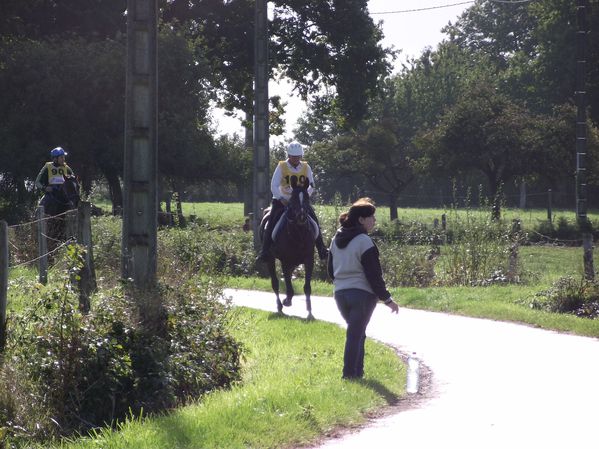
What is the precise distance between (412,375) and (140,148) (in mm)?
3817

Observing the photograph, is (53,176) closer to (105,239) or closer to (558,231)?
(105,239)

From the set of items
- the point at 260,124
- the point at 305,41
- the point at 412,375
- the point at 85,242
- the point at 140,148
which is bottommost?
the point at 412,375

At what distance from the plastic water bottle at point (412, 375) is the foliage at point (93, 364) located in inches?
72.7

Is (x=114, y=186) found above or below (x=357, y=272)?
above

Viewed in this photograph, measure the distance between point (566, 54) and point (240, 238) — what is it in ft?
174

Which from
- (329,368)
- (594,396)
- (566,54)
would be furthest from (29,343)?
(566,54)

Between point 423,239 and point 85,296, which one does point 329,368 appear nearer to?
point 85,296

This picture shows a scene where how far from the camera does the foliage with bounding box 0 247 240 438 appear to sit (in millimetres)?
9508

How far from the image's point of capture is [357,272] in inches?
414

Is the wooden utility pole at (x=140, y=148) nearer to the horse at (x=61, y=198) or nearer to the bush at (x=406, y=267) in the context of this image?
the horse at (x=61, y=198)

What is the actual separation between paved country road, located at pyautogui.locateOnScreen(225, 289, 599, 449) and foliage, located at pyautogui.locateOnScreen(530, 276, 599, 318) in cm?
149

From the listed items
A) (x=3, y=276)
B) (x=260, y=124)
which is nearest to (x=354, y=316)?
(x=3, y=276)

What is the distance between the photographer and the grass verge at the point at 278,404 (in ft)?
26.4

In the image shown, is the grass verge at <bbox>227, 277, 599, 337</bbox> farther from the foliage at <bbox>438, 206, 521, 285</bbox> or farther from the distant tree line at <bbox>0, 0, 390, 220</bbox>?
the distant tree line at <bbox>0, 0, 390, 220</bbox>
